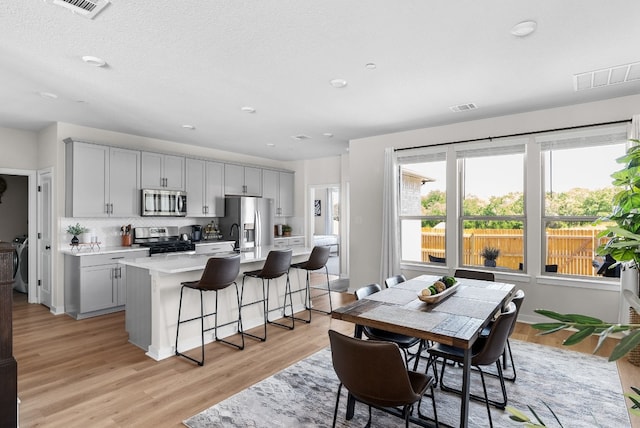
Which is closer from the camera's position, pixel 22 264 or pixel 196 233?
pixel 22 264

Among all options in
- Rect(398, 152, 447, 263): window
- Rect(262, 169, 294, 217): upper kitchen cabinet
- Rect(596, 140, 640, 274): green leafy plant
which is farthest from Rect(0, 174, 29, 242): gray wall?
Rect(596, 140, 640, 274): green leafy plant

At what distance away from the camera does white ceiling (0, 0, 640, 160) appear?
2371 mm

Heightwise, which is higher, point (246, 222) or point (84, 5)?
point (84, 5)

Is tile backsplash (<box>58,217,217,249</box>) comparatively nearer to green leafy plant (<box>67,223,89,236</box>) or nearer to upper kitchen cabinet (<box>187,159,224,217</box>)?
green leafy plant (<box>67,223,89,236</box>)

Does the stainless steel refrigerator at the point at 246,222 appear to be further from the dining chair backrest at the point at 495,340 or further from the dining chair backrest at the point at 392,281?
the dining chair backrest at the point at 495,340

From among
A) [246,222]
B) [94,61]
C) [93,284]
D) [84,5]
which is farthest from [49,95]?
[246,222]

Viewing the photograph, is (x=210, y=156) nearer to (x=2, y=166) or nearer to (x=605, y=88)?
(x=2, y=166)

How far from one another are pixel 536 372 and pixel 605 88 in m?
2.95

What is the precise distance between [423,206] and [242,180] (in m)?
3.60

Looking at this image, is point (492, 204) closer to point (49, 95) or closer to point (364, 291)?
point (364, 291)

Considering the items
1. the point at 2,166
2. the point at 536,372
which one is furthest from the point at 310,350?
the point at 2,166

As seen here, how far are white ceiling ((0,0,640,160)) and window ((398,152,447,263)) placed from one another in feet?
2.46

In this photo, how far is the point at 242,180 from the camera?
7164mm

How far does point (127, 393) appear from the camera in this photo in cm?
278
